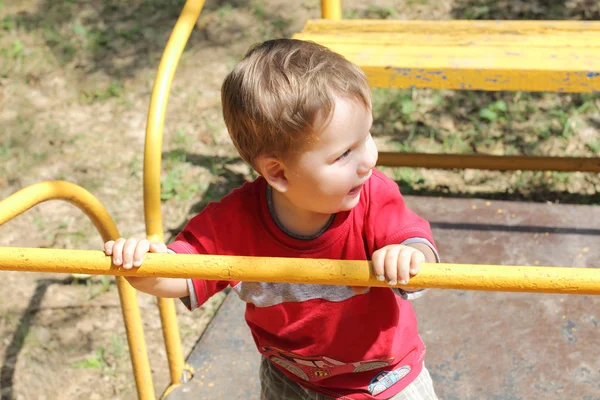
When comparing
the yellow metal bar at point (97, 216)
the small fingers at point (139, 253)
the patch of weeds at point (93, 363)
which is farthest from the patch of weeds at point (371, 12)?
the small fingers at point (139, 253)

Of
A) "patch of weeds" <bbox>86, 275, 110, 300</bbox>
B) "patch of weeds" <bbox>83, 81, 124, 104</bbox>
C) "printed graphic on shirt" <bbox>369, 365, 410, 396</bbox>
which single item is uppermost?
"printed graphic on shirt" <bbox>369, 365, 410, 396</bbox>

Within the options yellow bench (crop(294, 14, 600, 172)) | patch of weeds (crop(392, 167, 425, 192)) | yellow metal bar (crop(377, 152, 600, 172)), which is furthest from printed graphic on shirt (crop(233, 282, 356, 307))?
patch of weeds (crop(392, 167, 425, 192))

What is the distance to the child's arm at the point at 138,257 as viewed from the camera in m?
1.18

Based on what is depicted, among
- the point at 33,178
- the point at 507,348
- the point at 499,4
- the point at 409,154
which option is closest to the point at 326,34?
the point at 409,154

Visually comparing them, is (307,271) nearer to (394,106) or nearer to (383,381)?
(383,381)

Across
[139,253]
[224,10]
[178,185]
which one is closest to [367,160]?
[139,253]

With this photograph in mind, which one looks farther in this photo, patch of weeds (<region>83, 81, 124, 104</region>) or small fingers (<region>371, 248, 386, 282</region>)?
patch of weeds (<region>83, 81, 124, 104</region>)

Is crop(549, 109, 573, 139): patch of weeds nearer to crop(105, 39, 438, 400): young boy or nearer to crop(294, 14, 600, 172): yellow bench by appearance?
crop(294, 14, 600, 172): yellow bench

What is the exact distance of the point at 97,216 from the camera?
1799 mm

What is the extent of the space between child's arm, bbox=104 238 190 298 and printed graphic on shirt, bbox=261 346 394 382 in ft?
0.94

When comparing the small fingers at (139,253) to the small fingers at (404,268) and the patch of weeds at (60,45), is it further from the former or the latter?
the patch of weeds at (60,45)

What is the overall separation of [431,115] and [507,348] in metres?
1.59

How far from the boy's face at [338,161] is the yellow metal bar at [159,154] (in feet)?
2.06

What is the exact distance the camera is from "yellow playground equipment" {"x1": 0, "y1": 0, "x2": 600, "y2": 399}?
3.64 feet
